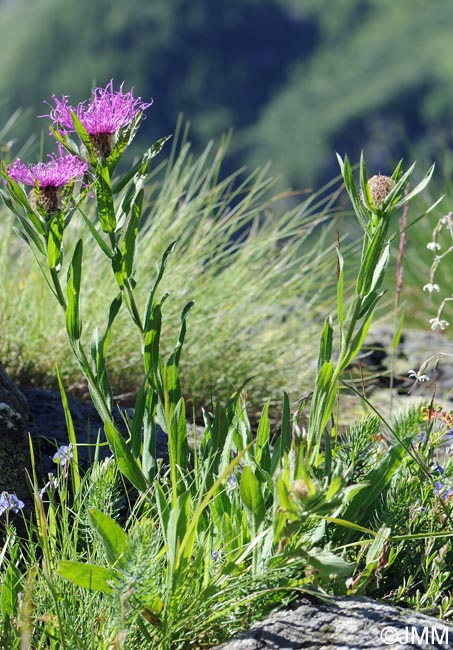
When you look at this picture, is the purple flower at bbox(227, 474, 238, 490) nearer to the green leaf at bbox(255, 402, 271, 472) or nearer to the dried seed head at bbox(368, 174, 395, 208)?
the green leaf at bbox(255, 402, 271, 472)

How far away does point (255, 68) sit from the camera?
105 m

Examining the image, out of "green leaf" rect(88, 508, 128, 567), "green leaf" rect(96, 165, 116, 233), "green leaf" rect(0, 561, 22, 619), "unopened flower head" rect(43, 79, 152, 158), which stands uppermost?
"unopened flower head" rect(43, 79, 152, 158)

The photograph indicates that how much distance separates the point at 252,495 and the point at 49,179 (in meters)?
0.70

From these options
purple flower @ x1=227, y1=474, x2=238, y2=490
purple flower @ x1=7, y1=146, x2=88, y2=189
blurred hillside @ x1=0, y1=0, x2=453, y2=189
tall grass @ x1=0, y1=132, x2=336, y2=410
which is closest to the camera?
purple flower @ x1=7, y1=146, x2=88, y2=189

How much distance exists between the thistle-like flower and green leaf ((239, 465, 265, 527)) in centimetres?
63

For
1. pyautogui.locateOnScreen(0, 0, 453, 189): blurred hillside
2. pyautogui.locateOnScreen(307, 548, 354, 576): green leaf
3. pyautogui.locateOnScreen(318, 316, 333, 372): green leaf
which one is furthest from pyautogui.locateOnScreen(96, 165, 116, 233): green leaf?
pyautogui.locateOnScreen(0, 0, 453, 189): blurred hillside

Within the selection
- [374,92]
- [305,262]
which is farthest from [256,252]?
[374,92]

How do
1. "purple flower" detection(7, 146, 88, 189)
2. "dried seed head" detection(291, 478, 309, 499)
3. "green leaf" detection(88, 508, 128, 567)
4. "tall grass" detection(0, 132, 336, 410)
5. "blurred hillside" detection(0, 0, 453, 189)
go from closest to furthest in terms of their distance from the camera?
"dried seed head" detection(291, 478, 309, 499) → "green leaf" detection(88, 508, 128, 567) → "purple flower" detection(7, 146, 88, 189) → "tall grass" detection(0, 132, 336, 410) → "blurred hillside" detection(0, 0, 453, 189)

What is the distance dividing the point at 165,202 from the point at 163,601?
2.67 metres

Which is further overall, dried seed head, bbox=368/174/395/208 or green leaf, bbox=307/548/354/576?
dried seed head, bbox=368/174/395/208

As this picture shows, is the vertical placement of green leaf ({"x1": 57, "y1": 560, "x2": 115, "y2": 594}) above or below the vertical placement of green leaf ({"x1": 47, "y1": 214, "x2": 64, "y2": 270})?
below

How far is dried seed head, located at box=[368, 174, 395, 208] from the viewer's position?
4.90 ft

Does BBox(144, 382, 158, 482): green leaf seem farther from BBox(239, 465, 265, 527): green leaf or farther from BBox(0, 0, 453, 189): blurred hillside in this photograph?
BBox(0, 0, 453, 189): blurred hillside

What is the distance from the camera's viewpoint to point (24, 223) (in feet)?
5.11
